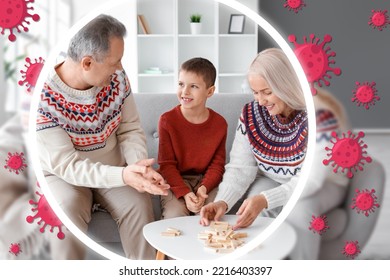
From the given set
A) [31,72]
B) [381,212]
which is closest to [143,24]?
[31,72]

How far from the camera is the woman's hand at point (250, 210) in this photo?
5.89 ft

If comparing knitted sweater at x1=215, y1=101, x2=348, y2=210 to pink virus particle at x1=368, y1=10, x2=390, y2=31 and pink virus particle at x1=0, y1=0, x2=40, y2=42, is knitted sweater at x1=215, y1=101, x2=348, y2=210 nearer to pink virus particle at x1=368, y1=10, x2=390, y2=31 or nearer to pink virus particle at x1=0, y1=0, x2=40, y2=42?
pink virus particle at x1=368, y1=10, x2=390, y2=31

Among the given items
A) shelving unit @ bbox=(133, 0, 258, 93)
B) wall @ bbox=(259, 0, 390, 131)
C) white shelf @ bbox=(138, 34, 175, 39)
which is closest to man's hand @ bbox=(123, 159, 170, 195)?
shelving unit @ bbox=(133, 0, 258, 93)

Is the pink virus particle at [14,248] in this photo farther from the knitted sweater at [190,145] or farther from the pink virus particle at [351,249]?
the pink virus particle at [351,249]

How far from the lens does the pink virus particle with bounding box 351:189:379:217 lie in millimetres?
1772

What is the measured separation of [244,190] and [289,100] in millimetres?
272

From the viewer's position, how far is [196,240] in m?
1.78

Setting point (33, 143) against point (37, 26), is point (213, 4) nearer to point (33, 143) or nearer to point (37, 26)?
point (37, 26)

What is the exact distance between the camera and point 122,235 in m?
1.84

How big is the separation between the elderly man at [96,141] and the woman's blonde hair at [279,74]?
0.35 m

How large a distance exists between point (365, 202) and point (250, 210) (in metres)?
0.30

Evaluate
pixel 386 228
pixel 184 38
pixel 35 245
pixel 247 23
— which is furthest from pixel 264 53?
pixel 35 245

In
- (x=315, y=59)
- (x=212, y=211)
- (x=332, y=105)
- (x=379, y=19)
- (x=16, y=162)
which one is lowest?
(x=212, y=211)

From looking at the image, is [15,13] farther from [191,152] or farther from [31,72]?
[191,152]
